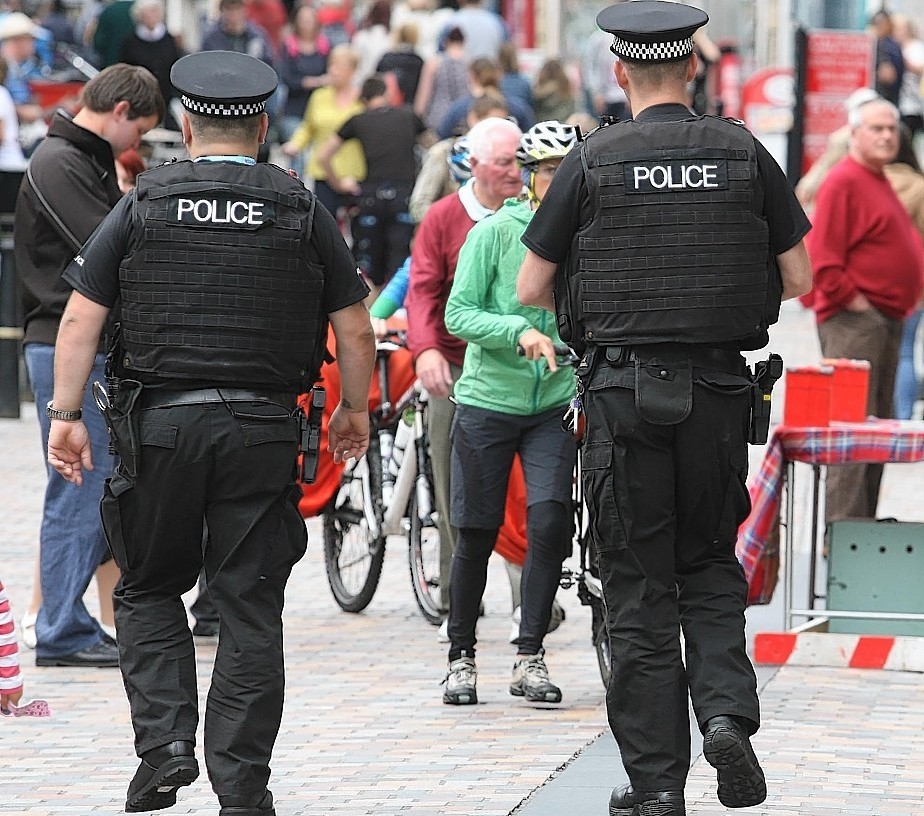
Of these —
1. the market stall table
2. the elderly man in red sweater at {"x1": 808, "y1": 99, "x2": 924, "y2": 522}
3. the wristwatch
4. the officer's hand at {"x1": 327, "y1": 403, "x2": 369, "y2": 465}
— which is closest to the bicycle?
the market stall table

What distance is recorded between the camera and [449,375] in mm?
7496

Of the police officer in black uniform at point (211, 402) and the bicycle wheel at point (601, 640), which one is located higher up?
the police officer in black uniform at point (211, 402)

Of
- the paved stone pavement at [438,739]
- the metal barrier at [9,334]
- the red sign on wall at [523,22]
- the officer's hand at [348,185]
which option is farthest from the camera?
the red sign on wall at [523,22]

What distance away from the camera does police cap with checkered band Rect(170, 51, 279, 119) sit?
4.97 meters

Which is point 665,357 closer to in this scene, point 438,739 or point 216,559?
point 216,559

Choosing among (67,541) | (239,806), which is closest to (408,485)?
(67,541)

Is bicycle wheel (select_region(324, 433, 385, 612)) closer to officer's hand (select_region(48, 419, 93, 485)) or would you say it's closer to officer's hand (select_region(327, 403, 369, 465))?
officer's hand (select_region(327, 403, 369, 465))

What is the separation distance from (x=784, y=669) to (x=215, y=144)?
355 cm

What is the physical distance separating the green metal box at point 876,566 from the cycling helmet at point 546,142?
6.87ft

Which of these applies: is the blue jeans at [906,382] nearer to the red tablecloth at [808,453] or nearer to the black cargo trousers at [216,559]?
the red tablecloth at [808,453]

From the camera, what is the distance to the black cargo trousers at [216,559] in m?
4.93

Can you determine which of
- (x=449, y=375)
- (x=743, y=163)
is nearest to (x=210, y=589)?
(x=743, y=163)

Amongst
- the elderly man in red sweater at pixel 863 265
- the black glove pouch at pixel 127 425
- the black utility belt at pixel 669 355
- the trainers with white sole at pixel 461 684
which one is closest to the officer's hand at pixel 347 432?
the black glove pouch at pixel 127 425

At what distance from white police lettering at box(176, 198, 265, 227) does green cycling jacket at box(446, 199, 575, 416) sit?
1895 mm
